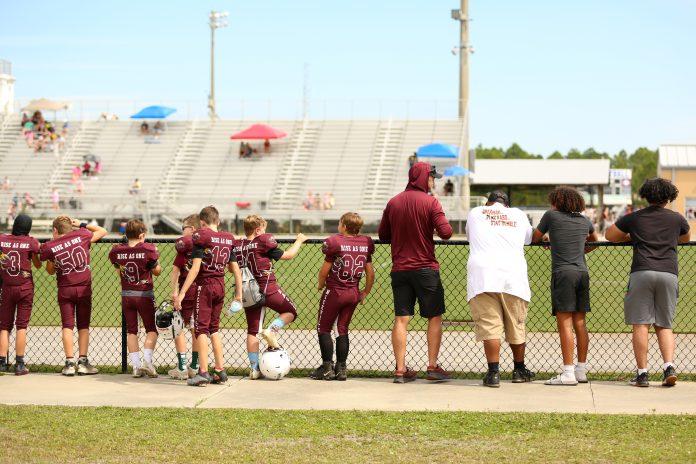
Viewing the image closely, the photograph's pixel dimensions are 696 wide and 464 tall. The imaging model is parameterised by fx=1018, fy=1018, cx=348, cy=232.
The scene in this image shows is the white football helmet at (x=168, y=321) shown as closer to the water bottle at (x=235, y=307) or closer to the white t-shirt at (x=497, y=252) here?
the water bottle at (x=235, y=307)

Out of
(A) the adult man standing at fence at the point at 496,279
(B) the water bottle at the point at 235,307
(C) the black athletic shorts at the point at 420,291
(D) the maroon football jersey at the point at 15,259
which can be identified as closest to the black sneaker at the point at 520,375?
(A) the adult man standing at fence at the point at 496,279

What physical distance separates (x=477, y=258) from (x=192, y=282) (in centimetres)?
245

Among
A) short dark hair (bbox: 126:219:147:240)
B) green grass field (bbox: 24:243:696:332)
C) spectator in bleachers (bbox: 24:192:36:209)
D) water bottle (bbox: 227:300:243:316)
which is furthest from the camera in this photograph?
spectator in bleachers (bbox: 24:192:36:209)

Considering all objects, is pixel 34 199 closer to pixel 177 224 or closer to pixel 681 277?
pixel 177 224

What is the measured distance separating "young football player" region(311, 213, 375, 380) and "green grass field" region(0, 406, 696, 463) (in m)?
1.60

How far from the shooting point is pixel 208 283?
8.87 m

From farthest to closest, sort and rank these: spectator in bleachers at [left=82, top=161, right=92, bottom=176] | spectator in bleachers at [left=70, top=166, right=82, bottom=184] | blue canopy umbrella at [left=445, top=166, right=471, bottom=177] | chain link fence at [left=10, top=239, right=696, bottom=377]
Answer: spectator in bleachers at [left=82, top=161, right=92, bottom=176], spectator in bleachers at [left=70, top=166, right=82, bottom=184], blue canopy umbrella at [left=445, top=166, right=471, bottom=177], chain link fence at [left=10, top=239, right=696, bottom=377]

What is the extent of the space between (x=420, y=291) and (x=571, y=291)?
4.21 feet

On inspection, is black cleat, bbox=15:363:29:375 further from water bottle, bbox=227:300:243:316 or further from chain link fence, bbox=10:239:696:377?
water bottle, bbox=227:300:243:316

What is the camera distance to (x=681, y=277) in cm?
1797

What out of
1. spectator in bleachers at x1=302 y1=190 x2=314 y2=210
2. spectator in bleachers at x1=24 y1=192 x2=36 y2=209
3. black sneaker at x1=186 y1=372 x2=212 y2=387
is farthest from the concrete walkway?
spectator in bleachers at x1=24 y1=192 x2=36 y2=209

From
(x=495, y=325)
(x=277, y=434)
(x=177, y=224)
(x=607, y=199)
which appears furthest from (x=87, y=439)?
(x=607, y=199)

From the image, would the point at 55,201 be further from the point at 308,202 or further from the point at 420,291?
the point at 420,291

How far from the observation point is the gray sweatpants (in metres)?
8.53
